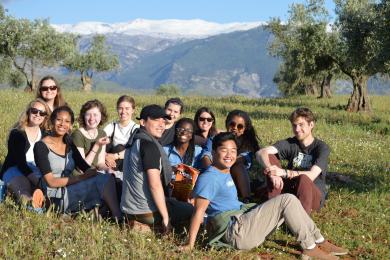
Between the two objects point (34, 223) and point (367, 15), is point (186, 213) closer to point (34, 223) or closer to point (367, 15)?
point (34, 223)

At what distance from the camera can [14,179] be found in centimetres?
851

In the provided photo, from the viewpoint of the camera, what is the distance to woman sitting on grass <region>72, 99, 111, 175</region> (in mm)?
9438

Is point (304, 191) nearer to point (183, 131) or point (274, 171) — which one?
point (274, 171)

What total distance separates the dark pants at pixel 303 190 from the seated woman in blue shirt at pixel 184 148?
1460 mm

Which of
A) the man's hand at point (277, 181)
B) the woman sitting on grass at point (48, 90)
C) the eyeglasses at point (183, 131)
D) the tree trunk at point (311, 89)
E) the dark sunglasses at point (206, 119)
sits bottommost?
the man's hand at point (277, 181)

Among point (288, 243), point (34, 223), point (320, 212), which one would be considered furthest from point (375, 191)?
point (34, 223)

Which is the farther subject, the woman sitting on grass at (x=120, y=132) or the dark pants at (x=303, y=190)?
the woman sitting on grass at (x=120, y=132)

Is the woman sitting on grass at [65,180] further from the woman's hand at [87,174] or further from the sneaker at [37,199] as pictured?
the sneaker at [37,199]

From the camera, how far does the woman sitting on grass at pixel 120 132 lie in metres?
10.1

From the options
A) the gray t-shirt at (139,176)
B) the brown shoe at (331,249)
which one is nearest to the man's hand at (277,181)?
the brown shoe at (331,249)

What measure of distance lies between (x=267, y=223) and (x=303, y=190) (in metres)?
1.48

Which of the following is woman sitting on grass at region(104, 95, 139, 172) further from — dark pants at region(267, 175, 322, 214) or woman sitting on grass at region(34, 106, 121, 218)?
dark pants at region(267, 175, 322, 214)

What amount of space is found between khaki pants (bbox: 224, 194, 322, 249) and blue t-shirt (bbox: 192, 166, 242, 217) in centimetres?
30

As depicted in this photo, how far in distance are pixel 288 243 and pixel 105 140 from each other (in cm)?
385
